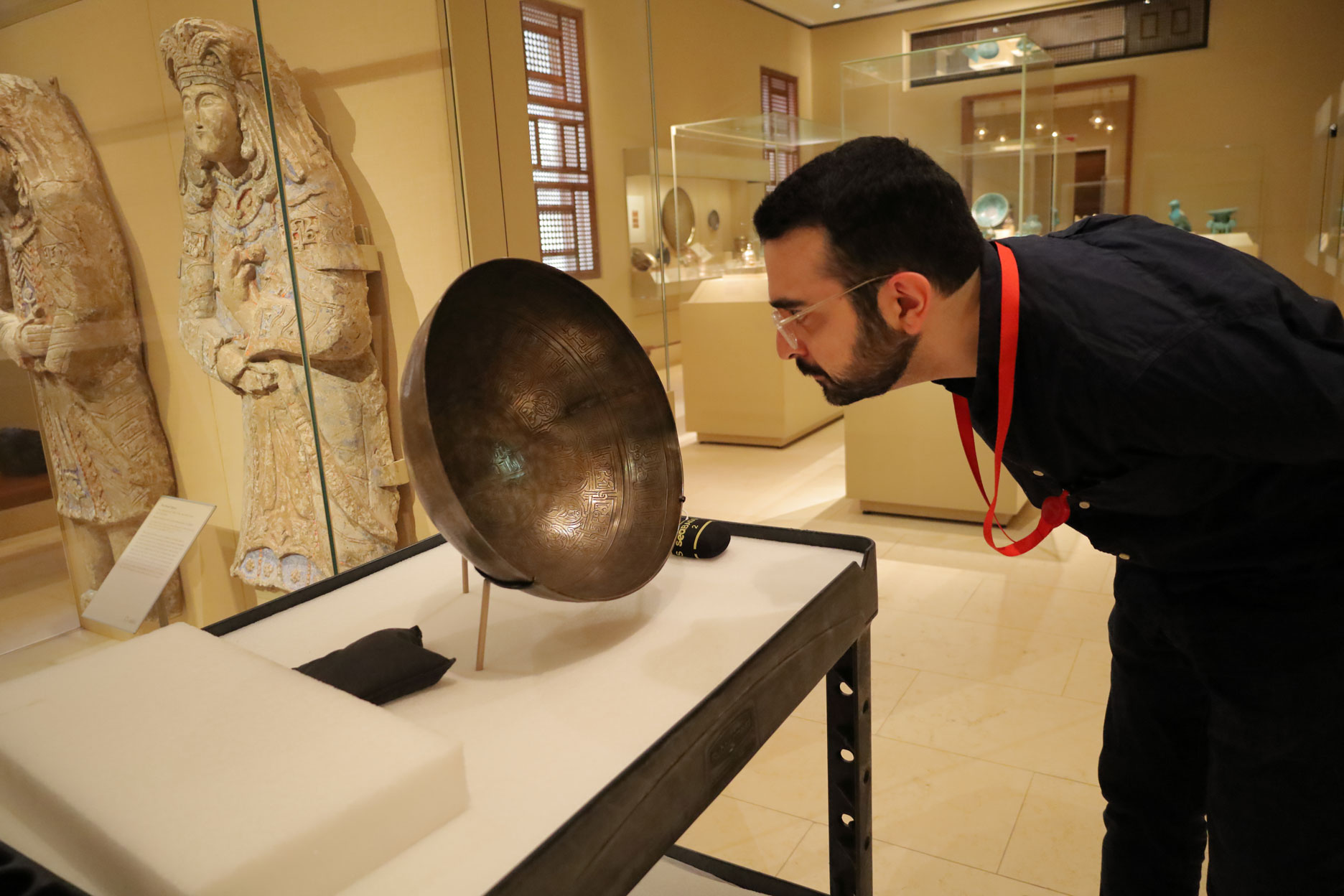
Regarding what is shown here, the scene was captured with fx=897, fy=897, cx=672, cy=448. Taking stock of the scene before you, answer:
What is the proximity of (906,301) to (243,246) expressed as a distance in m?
2.02

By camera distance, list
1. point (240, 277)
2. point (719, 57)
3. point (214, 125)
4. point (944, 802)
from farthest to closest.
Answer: point (719, 57) → point (240, 277) → point (214, 125) → point (944, 802)

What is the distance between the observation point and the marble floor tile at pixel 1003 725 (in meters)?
2.40

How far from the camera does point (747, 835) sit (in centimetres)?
215

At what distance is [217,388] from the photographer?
2.25 metres

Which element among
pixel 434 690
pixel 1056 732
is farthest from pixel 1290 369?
pixel 1056 732

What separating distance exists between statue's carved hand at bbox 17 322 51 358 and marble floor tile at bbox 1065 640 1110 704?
8.92 ft

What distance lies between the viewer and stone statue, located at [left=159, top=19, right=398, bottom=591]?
7.43 feet

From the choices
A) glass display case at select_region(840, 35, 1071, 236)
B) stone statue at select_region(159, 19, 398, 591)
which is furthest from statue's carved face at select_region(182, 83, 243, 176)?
glass display case at select_region(840, 35, 1071, 236)

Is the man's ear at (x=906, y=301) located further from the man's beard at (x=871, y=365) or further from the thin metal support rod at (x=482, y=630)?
the thin metal support rod at (x=482, y=630)

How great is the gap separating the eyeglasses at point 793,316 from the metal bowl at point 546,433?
9.2 inches

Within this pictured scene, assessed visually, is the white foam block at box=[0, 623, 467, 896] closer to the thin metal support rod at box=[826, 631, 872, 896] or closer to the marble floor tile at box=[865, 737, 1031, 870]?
the thin metal support rod at box=[826, 631, 872, 896]

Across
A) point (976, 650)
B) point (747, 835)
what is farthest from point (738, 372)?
point (747, 835)

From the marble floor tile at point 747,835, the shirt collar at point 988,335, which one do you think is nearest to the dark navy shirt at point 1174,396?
the shirt collar at point 988,335

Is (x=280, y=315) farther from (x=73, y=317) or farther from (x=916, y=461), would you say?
(x=916, y=461)
